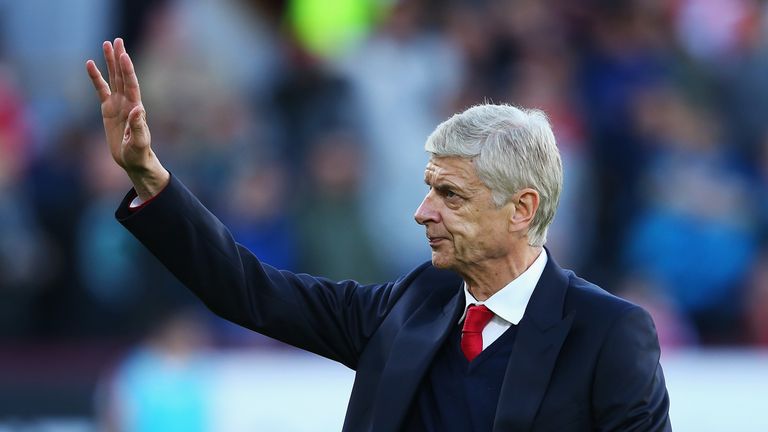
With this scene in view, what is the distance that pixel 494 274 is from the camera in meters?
3.62

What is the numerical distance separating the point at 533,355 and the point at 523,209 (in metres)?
0.38

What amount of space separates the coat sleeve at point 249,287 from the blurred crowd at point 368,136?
4.34m

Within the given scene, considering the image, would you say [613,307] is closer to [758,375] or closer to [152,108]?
[758,375]

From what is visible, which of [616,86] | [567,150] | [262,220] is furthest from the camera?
[616,86]

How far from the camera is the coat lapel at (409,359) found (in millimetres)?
3494

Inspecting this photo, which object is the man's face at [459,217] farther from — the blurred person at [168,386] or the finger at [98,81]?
the blurred person at [168,386]

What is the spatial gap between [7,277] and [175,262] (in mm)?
5461

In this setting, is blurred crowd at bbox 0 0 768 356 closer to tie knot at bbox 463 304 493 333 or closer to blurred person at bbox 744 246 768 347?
blurred person at bbox 744 246 768 347

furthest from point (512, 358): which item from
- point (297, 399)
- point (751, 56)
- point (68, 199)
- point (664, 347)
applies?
point (751, 56)

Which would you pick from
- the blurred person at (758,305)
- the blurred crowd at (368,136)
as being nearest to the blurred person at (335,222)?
the blurred crowd at (368,136)

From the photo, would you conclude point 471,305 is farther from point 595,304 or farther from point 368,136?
point 368,136

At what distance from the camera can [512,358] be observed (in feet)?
11.3

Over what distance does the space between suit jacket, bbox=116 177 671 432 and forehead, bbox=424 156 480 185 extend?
1.04ft

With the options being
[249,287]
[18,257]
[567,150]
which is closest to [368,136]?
[567,150]
